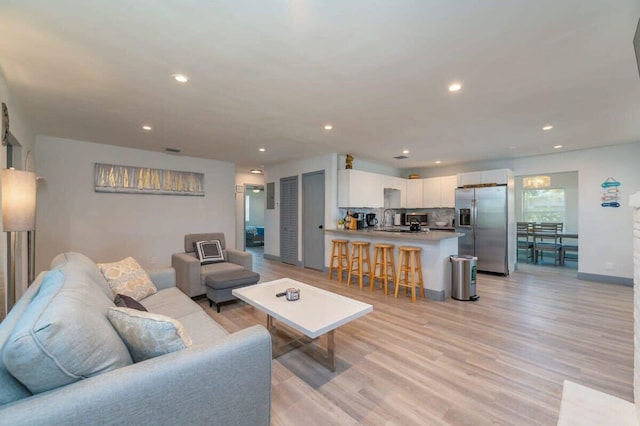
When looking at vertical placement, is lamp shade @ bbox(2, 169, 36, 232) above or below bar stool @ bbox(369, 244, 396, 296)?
above

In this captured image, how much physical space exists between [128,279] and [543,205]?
10524 mm

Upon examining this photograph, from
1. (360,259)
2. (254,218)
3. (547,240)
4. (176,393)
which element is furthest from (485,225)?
(254,218)

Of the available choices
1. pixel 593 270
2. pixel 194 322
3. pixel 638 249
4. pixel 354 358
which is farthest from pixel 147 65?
pixel 593 270

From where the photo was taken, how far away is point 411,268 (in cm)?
404

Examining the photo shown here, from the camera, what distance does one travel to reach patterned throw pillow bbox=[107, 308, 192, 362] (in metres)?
1.22

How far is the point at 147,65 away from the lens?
221cm

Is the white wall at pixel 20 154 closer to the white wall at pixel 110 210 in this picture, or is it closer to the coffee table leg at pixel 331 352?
the white wall at pixel 110 210

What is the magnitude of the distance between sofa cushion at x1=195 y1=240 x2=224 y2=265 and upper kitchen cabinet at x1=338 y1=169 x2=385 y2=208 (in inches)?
101

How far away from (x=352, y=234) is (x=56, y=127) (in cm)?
487

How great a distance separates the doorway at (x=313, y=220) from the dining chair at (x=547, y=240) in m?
5.57

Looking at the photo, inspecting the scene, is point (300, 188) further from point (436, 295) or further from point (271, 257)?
point (436, 295)

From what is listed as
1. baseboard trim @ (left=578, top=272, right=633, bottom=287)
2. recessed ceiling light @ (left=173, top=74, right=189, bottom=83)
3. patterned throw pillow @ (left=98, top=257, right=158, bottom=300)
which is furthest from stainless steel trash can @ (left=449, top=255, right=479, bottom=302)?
recessed ceiling light @ (left=173, top=74, right=189, bottom=83)

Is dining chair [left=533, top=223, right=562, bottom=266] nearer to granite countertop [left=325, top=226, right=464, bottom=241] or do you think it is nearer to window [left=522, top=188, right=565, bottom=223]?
window [left=522, top=188, right=565, bottom=223]

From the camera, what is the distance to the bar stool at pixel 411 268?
3971 millimetres
